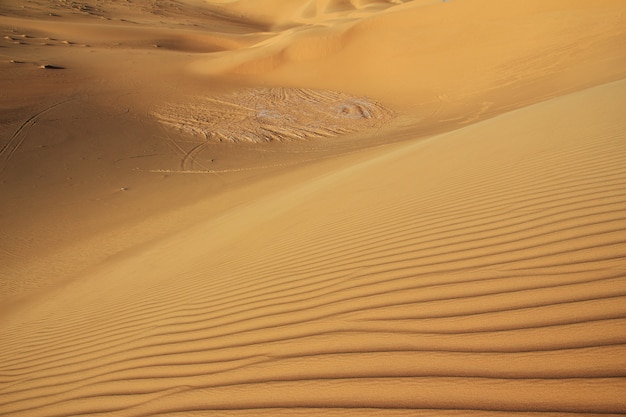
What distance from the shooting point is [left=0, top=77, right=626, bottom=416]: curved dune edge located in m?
1.62

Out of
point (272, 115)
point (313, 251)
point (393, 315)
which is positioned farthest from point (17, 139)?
point (393, 315)

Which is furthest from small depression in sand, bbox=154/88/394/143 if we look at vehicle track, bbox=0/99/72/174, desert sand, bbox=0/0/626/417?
vehicle track, bbox=0/99/72/174

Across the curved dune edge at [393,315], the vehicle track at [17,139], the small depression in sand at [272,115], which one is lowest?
the curved dune edge at [393,315]

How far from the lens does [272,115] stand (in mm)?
14445

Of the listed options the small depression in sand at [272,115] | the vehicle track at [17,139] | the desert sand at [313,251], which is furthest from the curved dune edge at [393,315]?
the small depression in sand at [272,115]

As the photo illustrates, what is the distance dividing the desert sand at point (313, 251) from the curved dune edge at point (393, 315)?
0.01 meters

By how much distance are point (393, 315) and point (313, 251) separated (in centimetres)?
160

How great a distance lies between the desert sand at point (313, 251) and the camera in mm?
1752

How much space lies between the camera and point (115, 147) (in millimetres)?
11820

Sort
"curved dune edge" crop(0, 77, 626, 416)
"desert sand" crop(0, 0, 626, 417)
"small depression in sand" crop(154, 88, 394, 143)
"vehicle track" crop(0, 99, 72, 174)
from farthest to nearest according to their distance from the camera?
1. "small depression in sand" crop(154, 88, 394, 143)
2. "vehicle track" crop(0, 99, 72, 174)
3. "desert sand" crop(0, 0, 626, 417)
4. "curved dune edge" crop(0, 77, 626, 416)

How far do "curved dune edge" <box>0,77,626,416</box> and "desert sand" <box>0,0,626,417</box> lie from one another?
0.01 m

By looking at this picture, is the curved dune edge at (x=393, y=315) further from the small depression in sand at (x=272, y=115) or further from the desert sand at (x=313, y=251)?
the small depression in sand at (x=272, y=115)

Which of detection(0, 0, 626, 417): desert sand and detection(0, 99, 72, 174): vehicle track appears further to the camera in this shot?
detection(0, 99, 72, 174): vehicle track

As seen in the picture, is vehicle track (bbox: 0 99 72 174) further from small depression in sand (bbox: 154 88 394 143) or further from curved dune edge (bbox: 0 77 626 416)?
curved dune edge (bbox: 0 77 626 416)
